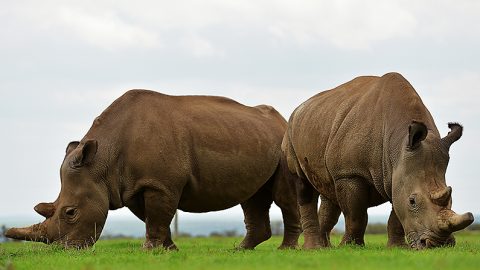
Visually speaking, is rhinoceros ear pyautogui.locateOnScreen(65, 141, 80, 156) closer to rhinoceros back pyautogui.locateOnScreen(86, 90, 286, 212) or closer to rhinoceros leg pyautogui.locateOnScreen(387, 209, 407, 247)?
rhinoceros back pyautogui.locateOnScreen(86, 90, 286, 212)

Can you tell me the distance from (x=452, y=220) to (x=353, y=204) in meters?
2.53

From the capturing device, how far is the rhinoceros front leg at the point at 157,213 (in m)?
15.9

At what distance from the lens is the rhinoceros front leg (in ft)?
52.3

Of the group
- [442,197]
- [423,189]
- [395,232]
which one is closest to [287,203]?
[395,232]

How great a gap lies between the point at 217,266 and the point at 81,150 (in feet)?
19.0

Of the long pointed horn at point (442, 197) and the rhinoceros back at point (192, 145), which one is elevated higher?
the rhinoceros back at point (192, 145)

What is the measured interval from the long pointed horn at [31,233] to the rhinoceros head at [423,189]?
5883 millimetres

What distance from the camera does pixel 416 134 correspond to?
13.3 meters

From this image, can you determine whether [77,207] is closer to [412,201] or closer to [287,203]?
[287,203]

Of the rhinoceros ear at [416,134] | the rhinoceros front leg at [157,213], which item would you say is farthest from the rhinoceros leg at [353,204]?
the rhinoceros front leg at [157,213]

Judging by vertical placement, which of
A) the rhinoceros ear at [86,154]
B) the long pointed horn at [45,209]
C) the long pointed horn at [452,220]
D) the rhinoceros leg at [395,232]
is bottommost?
the long pointed horn at [452,220]

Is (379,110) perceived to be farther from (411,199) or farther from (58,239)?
(58,239)

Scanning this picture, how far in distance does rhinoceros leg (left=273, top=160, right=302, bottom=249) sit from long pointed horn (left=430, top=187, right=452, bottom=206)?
17.9 feet

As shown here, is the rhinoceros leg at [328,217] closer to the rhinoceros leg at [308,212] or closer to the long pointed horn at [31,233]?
the rhinoceros leg at [308,212]
